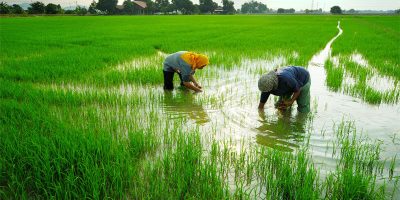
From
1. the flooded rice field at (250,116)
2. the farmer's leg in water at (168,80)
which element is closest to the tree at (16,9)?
the flooded rice field at (250,116)

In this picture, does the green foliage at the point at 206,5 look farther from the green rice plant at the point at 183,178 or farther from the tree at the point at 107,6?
the green rice plant at the point at 183,178

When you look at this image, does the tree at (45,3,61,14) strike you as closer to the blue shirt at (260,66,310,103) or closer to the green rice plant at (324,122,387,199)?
the blue shirt at (260,66,310,103)

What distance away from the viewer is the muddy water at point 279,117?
332cm

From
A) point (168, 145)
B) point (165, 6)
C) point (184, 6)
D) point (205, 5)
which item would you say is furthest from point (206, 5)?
point (168, 145)

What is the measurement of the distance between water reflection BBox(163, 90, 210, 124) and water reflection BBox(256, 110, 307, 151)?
76 cm

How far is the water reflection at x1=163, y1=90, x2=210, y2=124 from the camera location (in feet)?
13.5

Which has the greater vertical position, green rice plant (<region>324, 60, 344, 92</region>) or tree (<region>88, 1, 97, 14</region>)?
tree (<region>88, 1, 97, 14</region>)

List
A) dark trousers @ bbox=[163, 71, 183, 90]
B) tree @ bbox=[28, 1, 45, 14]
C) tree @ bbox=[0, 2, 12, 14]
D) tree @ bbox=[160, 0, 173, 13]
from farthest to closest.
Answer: tree @ bbox=[160, 0, 173, 13] → tree @ bbox=[28, 1, 45, 14] → tree @ bbox=[0, 2, 12, 14] → dark trousers @ bbox=[163, 71, 183, 90]

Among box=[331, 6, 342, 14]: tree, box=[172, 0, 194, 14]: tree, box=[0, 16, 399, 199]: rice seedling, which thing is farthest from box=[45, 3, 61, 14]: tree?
box=[331, 6, 342, 14]: tree

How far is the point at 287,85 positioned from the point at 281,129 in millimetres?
530

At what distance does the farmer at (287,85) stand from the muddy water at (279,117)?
190 millimetres

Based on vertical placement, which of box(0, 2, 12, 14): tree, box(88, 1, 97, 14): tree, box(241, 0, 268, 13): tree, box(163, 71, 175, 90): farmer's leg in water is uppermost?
box(241, 0, 268, 13): tree

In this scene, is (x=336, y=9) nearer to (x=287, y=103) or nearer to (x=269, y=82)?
(x=287, y=103)

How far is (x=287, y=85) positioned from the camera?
3709 millimetres
